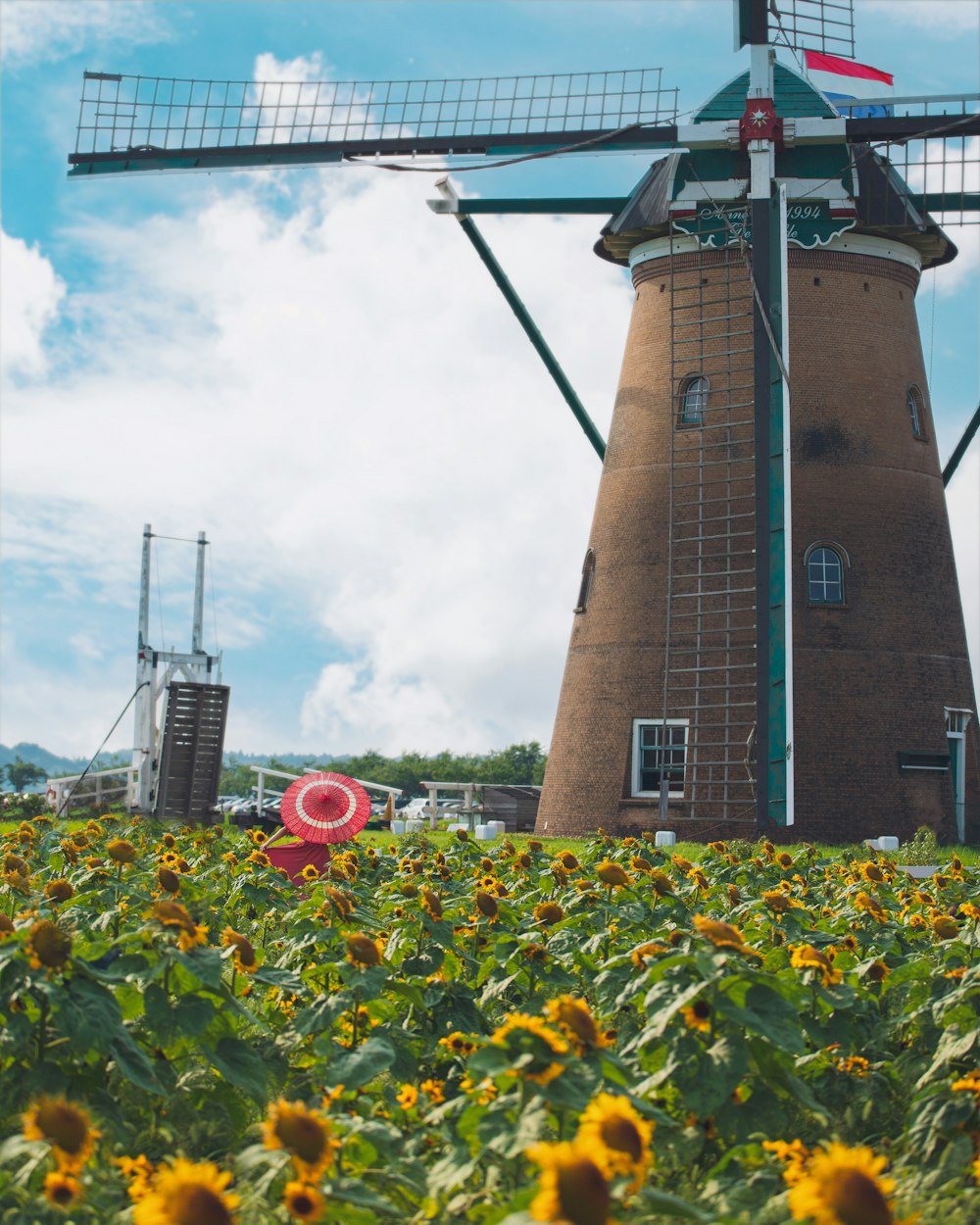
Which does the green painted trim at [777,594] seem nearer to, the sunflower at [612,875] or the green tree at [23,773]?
the sunflower at [612,875]

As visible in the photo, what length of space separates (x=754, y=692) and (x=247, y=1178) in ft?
58.0

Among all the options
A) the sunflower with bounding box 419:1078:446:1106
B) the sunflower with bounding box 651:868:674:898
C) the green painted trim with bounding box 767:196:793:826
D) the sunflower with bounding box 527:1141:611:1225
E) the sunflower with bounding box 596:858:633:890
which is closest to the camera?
the sunflower with bounding box 527:1141:611:1225

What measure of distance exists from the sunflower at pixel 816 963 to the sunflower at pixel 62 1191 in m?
3.33

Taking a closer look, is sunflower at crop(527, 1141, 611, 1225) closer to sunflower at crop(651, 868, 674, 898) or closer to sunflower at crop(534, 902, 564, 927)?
sunflower at crop(534, 902, 564, 927)

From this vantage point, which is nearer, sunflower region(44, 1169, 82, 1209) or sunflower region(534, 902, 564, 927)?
sunflower region(44, 1169, 82, 1209)

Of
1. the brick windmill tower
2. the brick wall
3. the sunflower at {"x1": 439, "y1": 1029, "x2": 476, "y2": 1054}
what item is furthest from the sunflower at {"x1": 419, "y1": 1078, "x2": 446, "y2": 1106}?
the brick wall

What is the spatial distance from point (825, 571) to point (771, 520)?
1787mm

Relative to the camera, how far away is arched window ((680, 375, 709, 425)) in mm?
22844

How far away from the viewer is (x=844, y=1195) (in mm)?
3336

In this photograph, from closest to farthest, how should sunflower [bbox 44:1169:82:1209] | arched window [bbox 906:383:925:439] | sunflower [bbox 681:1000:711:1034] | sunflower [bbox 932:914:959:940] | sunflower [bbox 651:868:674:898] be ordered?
sunflower [bbox 44:1169:82:1209] → sunflower [bbox 681:1000:711:1034] → sunflower [bbox 932:914:959:940] → sunflower [bbox 651:868:674:898] → arched window [bbox 906:383:925:439]

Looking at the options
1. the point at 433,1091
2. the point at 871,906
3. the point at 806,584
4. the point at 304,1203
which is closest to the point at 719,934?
the point at 433,1091

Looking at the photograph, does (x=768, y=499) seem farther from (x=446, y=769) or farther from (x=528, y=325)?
(x=446, y=769)

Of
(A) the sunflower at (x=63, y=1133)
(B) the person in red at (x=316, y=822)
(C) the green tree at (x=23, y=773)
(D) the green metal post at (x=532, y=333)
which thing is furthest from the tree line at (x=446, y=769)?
(A) the sunflower at (x=63, y=1133)

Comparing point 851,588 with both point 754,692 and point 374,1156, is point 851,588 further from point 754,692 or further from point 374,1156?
point 374,1156
